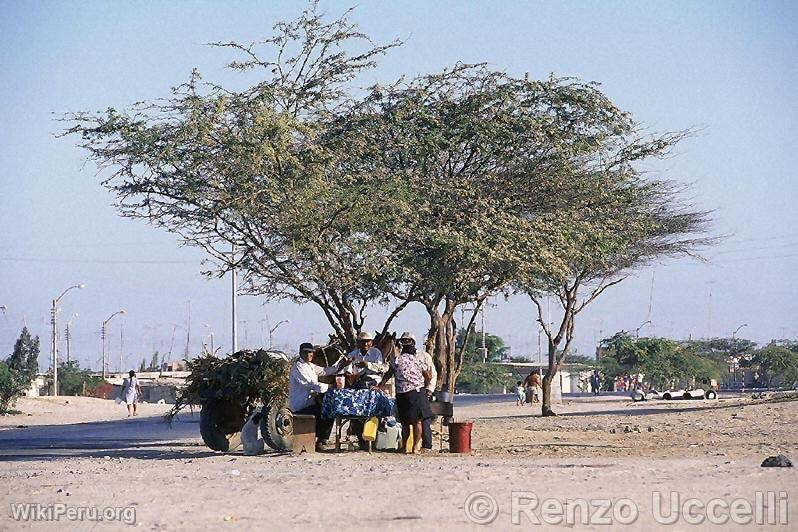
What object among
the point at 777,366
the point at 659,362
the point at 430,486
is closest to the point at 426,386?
the point at 430,486

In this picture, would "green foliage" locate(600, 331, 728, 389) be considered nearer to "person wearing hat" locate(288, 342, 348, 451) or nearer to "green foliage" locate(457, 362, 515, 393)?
"green foliage" locate(457, 362, 515, 393)

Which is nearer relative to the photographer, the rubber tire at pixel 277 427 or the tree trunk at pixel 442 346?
the rubber tire at pixel 277 427

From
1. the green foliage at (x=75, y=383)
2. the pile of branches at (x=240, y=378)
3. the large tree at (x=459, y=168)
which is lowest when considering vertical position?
the green foliage at (x=75, y=383)

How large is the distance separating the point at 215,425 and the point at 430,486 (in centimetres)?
820

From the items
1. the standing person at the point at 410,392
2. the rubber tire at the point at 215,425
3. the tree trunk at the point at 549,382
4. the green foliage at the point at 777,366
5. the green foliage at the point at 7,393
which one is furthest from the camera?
the green foliage at the point at 777,366

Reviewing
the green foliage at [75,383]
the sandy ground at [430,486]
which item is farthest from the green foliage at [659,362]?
the sandy ground at [430,486]

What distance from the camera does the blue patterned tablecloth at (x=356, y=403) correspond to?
20594 millimetres

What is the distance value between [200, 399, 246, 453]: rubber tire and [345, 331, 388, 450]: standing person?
209 cm

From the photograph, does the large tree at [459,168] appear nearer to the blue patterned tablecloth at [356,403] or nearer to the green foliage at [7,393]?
the blue patterned tablecloth at [356,403]

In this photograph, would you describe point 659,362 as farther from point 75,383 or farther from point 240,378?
point 240,378

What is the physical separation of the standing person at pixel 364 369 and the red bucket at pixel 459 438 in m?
1.42

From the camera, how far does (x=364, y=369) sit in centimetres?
2106

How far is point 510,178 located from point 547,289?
888cm

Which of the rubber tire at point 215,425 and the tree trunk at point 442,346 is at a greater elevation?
the tree trunk at point 442,346
